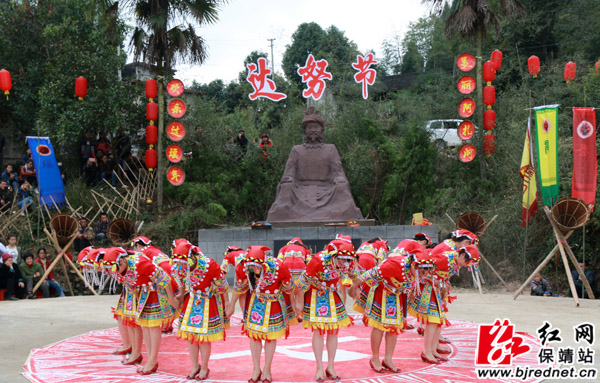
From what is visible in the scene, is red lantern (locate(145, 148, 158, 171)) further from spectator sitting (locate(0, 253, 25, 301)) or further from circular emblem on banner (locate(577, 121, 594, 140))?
circular emblem on banner (locate(577, 121, 594, 140))

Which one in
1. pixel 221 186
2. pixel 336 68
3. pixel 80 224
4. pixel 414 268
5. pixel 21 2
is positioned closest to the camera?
pixel 414 268

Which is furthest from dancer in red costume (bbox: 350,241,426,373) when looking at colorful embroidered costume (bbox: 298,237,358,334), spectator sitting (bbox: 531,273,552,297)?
spectator sitting (bbox: 531,273,552,297)

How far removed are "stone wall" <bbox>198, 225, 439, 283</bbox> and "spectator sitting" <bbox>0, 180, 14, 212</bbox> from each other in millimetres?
4757

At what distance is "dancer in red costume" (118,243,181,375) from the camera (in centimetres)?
549

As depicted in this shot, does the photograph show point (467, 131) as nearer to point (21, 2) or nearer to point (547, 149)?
point (547, 149)

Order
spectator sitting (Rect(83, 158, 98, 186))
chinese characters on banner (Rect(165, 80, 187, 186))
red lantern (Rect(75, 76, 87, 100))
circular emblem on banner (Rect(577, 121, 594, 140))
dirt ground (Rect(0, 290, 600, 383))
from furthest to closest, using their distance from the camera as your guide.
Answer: spectator sitting (Rect(83, 158, 98, 186)) < chinese characters on banner (Rect(165, 80, 187, 186)) < red lantern (Rect(75, 76, 87, 100)) < circular emblem on banner (Rect(577, 121, 594, 140)) < dirt ground (Rect(0, 290, 600, 383))

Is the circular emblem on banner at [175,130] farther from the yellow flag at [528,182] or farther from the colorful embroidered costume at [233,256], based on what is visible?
the colorful embroidered costume at [233,256]

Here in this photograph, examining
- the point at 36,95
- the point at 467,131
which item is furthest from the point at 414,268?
the point at 36,95

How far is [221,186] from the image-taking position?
599 inches

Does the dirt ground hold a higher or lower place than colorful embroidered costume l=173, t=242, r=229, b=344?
lower

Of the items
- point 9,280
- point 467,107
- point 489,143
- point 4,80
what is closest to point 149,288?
point 9,280

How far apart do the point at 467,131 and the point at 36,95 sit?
422 inches

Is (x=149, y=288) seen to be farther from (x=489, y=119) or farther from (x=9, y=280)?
(x=489, y=119)

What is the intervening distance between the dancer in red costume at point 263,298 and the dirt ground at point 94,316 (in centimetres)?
200
